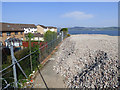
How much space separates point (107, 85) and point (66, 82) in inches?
62.8

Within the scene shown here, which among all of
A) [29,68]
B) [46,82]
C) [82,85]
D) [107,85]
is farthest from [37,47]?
[107,85]

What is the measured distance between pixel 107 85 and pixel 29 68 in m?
3.45

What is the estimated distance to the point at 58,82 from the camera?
411 centimetres

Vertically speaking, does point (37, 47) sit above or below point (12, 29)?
below

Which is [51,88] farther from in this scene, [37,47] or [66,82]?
[37,47]

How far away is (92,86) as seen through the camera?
3.50 m

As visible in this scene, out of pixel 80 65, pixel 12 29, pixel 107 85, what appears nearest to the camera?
pixel 107 85

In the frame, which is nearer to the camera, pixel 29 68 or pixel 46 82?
pixel 46 82

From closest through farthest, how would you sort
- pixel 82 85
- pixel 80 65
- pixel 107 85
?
pixel 107 85
pixel 82 85
pixel 80 65

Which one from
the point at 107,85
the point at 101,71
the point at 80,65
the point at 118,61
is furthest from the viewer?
the point at 80,65

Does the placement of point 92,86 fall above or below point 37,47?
below

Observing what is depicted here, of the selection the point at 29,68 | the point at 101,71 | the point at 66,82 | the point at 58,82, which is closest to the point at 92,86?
the point at 101,71

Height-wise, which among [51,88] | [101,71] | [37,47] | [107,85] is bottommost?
[51,88]

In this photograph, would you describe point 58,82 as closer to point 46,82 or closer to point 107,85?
point 46,82
